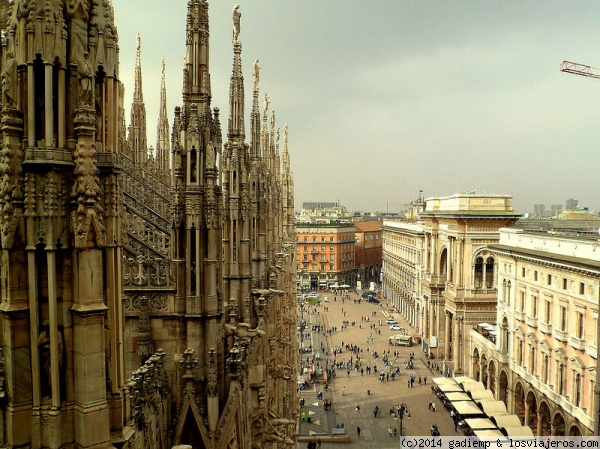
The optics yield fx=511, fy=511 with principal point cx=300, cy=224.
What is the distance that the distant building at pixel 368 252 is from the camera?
434 ft

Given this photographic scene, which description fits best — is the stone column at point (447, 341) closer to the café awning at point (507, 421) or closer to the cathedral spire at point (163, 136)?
the café awning at point (507, 421)

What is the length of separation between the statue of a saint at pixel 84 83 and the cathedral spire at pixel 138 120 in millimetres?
35501

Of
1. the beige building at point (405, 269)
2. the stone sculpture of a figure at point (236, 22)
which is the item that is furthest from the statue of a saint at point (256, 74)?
the beige building at point (405, 269)

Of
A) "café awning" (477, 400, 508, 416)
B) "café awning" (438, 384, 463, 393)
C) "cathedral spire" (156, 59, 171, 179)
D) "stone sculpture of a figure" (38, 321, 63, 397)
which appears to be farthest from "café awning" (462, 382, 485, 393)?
"stone sculpture of a figure" (38, 321, 63, 397)

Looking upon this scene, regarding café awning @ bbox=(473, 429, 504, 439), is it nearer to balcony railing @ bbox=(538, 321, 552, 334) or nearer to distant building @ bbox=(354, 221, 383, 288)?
balcony railing @ bbox=(538, 321, 552, 334)

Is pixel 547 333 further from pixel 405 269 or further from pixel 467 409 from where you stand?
pixel 405 269

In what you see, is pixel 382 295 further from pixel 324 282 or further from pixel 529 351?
pixel 529 351

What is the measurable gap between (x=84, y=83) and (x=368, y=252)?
437ft

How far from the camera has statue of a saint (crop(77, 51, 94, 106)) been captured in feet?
17.7

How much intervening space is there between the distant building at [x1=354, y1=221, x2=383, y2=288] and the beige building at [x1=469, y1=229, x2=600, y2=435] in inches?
3368

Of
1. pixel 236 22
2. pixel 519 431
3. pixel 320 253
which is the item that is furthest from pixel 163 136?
pixel 320 253

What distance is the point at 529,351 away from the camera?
123 feet

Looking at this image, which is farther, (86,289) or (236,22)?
(236,22)

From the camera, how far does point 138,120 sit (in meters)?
42.3
